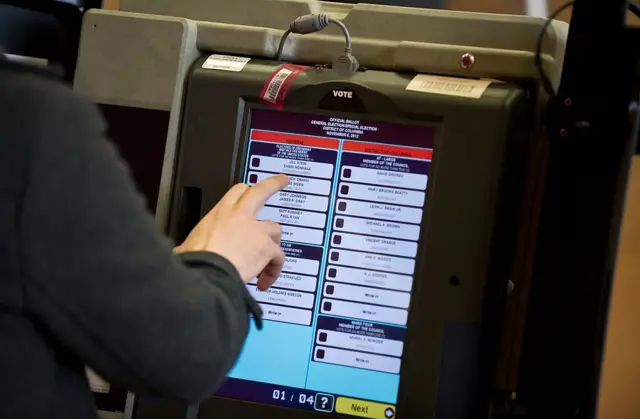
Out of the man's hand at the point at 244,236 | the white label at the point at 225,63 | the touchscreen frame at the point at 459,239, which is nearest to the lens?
the man's hand at the point at 244,236

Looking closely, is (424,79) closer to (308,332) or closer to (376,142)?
(376,142)

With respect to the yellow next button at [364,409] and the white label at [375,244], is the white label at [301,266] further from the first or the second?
the yellow next button at [364,409]

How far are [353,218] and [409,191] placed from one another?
84mm

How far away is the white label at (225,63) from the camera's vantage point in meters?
1.16

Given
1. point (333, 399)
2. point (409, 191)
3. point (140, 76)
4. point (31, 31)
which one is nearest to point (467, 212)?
point (409, 191)

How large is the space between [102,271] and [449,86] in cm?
57

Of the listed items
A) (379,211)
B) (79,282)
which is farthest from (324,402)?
(79,282)

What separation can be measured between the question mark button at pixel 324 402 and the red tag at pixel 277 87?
399 millimetres

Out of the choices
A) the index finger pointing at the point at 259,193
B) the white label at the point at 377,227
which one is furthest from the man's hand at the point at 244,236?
the white label at the point at 377,227

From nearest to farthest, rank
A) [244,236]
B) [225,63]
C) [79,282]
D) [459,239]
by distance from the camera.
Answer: [79,282] < [244,236] < [459,239] < [225,63]

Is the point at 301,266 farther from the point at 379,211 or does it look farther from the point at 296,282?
the point at 379,211

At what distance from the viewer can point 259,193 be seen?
3.32ft

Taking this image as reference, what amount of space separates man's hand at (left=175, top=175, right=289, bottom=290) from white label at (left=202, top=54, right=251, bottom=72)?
197 mm

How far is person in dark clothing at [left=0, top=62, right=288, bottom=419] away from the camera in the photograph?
26.5 inches
